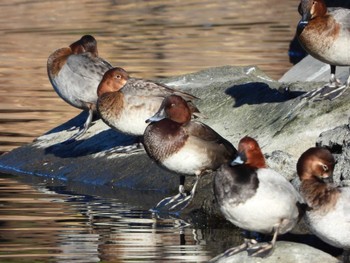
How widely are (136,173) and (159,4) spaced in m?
19.4

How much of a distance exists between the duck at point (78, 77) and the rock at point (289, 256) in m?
4.87

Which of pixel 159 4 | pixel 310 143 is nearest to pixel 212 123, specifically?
pixel 310 143

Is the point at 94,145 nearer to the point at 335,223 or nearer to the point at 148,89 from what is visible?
the point at 148,89

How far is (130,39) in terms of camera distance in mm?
24328

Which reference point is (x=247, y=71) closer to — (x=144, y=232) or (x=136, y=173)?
(x=136, y=173)

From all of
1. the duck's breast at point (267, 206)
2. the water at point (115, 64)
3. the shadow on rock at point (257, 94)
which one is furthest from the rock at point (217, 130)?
the duck's breast at point (267, 206)

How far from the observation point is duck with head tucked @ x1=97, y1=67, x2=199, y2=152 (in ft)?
37.9

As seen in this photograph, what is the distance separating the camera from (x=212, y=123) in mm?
12000

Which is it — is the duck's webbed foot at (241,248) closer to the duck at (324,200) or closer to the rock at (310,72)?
the duck at (324,200)

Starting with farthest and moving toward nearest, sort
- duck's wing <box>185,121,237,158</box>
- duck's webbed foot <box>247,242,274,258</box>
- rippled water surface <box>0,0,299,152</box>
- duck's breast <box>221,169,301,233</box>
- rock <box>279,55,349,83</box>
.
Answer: rippled water surface <box>0,0,299,152</box>
rock <box>279,55,349,83</box>
duck's wing <box>185,121,237,158</box>
duck's webbed foot <box>247,242,274,258</box>
duck's breast <box>221,169,301,233</box>

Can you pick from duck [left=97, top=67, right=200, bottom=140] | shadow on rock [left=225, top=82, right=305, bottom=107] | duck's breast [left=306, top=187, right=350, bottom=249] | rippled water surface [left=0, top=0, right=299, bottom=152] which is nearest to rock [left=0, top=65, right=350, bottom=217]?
shadow on rock [left=225, top=82, right=305, bottom=107]

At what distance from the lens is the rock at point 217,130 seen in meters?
10.7

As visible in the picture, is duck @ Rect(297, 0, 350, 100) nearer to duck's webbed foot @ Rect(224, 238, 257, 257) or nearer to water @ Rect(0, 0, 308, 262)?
water @ Rect(0, 0, 308, 262)

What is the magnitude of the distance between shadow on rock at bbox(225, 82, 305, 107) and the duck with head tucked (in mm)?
675
